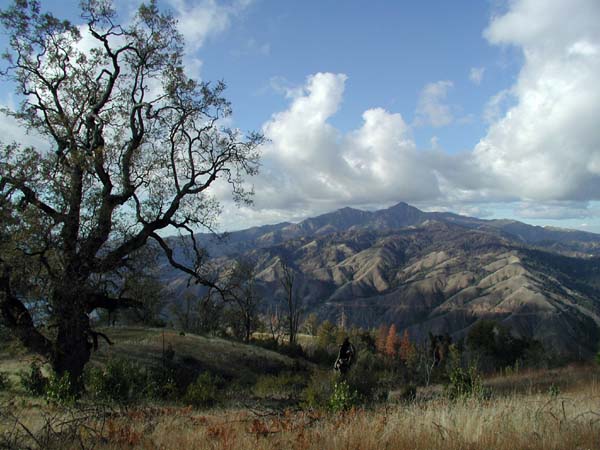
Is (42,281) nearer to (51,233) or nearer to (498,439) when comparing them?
(51,233)

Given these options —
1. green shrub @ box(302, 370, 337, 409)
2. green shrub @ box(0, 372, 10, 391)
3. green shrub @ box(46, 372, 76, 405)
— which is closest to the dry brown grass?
green shrub @ box(302, 370, 337, 409)

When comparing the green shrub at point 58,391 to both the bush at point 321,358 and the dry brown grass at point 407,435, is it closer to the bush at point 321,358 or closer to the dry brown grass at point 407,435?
the dry brown grass at point 407,435

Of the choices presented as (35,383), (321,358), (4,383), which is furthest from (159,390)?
(321,358)

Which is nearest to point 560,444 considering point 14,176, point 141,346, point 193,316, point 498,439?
point 498,439

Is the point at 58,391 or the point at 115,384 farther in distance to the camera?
the point at 115,384

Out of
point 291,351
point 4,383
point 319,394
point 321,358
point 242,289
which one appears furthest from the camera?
point 321,358

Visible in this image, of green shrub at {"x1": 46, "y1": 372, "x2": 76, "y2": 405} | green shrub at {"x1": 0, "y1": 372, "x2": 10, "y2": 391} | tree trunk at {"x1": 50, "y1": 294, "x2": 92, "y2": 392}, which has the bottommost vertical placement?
green shrub at {"x1": 0, "y1": 372, "x2": 10, "y2": 391}

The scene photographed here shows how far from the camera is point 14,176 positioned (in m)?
13.5

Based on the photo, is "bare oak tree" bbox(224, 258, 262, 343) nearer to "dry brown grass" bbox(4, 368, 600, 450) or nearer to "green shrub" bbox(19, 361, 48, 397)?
"green shrub" bbox(19, 361, 48, 397)

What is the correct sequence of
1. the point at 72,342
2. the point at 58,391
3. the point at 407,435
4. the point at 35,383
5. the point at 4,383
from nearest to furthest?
the point at 407,435 → the point at 58,391 → the point at 72,342 → the point at 35,383 → the point at 4,383

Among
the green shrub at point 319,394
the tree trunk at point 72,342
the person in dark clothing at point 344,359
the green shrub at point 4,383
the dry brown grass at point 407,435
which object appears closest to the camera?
the dry brown grass at point 407,435

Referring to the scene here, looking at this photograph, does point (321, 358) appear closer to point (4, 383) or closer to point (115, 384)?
point (115, 384)

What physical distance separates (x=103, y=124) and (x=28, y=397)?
35.5ft

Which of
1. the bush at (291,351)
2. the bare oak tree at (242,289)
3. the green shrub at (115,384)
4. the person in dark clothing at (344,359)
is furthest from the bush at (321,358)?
the green shrub at (115,384)
